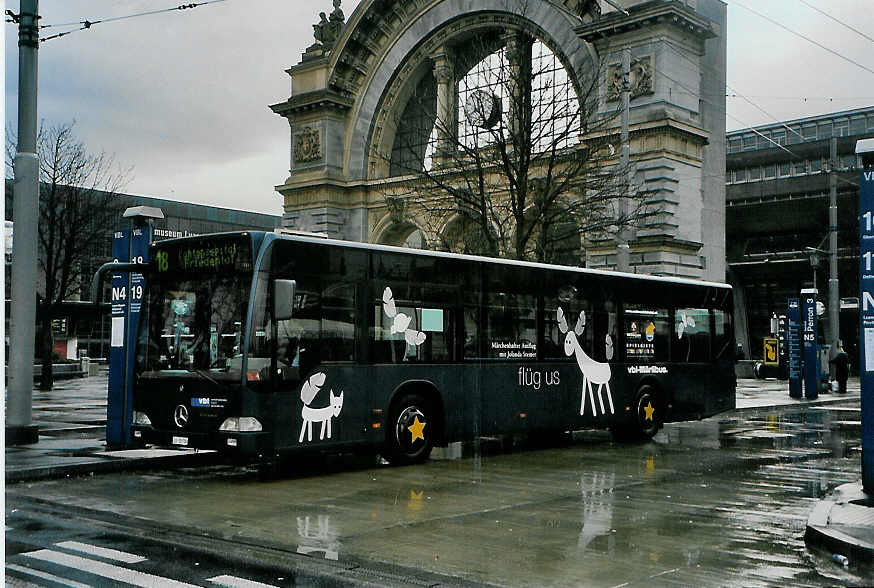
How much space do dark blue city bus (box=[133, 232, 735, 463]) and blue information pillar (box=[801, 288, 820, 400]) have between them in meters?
17.4

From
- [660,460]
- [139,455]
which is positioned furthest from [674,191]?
[139,455]

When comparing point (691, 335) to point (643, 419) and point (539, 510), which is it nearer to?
point (643, 419)

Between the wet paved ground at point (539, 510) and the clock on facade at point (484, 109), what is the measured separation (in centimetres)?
1385

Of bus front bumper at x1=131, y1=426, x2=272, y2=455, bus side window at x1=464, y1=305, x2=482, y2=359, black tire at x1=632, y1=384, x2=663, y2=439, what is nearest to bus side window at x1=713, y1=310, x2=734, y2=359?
black tire at x1=632, y1=384, x2=663, y2=439

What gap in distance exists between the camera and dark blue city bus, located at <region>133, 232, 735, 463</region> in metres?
12.6

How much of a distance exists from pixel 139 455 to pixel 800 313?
27.2 metres

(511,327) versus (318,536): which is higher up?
(511,327)

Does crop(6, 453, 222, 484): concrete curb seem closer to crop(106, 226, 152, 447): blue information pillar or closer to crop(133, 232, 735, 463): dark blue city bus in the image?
crop(106, 226, 152, 447): blue information pillar

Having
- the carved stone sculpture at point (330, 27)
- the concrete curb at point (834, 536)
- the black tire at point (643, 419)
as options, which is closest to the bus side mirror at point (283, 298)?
the concrete curb at point (834, 536)

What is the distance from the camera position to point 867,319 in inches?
410

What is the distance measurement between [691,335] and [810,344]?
1672cm

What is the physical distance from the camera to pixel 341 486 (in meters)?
12.5

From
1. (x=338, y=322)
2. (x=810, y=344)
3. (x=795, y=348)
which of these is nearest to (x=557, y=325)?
(x=338, y=322)

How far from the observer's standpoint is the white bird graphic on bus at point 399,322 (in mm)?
14062
